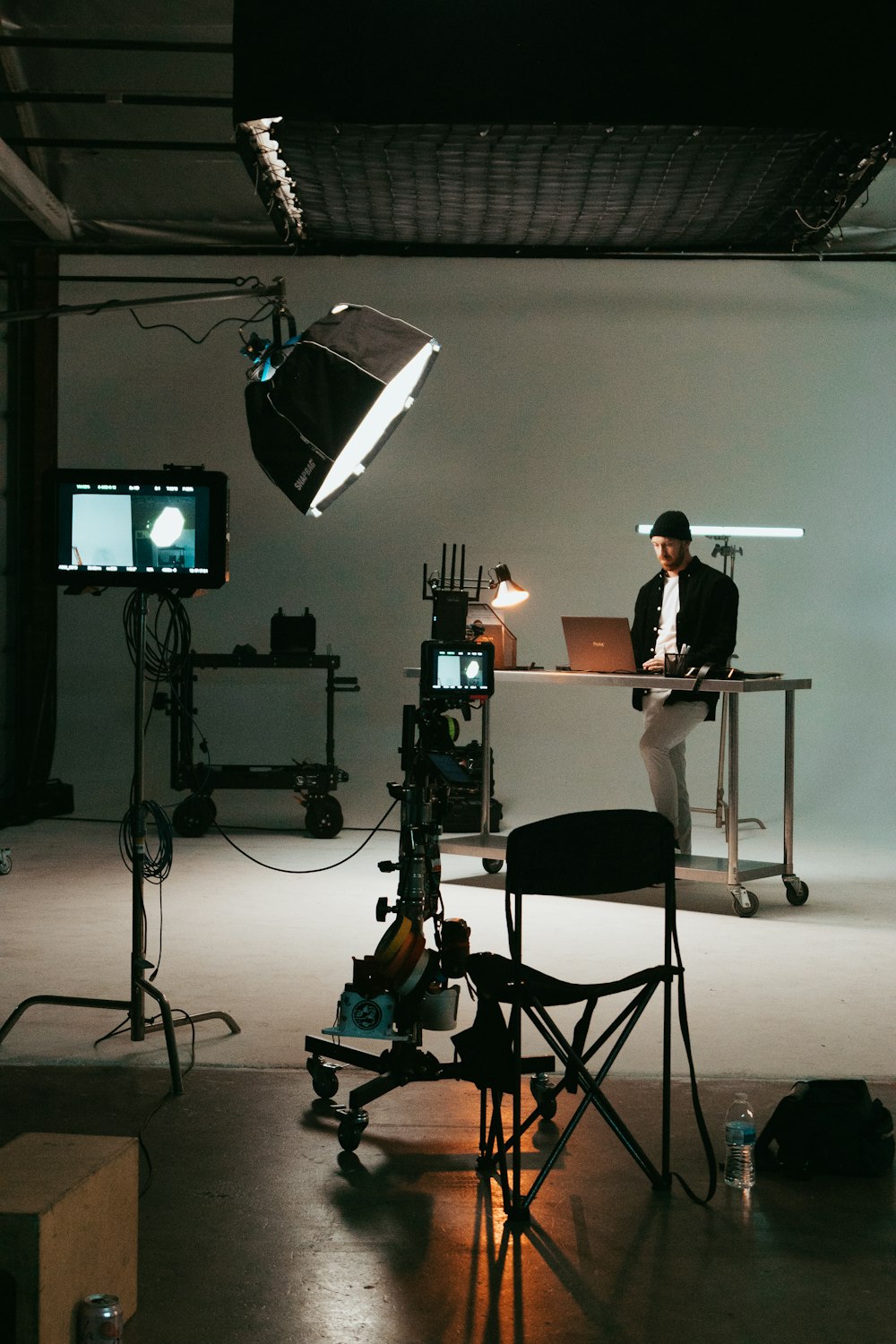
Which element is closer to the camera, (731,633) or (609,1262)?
(609,1262)

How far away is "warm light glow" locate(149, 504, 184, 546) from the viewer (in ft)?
11.3

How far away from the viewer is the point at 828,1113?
2.81m

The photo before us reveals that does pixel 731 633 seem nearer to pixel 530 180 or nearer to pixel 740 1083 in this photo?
pixel 530 180

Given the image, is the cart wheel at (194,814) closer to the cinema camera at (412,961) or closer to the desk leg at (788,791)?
the desk leg at (788,791)

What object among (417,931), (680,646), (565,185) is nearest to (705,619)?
(680,646)

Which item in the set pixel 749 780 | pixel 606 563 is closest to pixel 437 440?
pixel 606 563

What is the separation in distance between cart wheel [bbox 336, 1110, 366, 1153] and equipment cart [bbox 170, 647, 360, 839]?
4488 millimetres

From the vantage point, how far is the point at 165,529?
135 inches

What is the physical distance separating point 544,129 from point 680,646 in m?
2.33

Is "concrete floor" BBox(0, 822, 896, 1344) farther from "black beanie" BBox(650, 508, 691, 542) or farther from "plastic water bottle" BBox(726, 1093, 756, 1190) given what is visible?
"black beanie" BBox(650, 508, 691, 542)

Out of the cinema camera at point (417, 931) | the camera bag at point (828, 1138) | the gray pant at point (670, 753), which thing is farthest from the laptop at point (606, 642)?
the camera bag at point (828, 1138)

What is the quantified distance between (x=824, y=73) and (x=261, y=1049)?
307 cm

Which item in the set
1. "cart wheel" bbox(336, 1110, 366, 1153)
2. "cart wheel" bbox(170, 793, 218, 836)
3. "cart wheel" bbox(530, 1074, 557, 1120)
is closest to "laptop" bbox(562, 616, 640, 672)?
"cart wheel" bbox(170, 793, 218, 836)

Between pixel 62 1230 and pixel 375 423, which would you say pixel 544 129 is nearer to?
pixel 375 423
